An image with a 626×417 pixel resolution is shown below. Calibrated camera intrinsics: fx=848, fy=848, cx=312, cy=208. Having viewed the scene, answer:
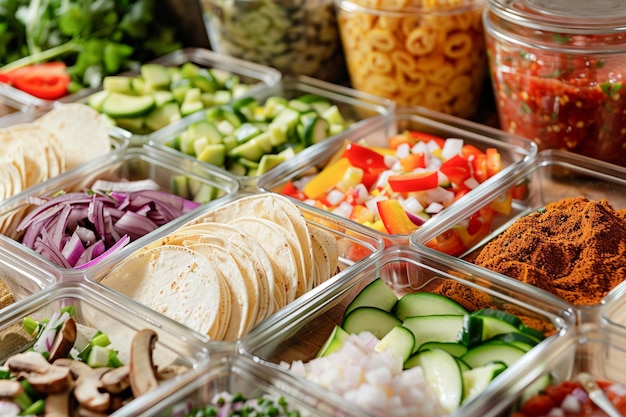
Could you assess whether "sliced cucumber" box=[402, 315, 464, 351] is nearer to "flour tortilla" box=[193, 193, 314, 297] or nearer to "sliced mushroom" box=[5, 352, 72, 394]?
"flour tortilla" box=[193, 193, 314, 297]

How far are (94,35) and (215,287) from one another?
1912mm

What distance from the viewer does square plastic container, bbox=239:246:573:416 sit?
188cm

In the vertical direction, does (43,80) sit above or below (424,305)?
above

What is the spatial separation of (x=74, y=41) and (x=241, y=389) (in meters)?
2.19

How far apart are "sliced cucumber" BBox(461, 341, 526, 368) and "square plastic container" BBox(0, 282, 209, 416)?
1.88 feet

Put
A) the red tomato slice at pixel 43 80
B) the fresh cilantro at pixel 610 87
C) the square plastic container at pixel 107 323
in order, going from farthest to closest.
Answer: the red tomato slice at pixel 43 80 < the fresh cilantro at pixel 610 87 < the square plastic container at pixel 107 323

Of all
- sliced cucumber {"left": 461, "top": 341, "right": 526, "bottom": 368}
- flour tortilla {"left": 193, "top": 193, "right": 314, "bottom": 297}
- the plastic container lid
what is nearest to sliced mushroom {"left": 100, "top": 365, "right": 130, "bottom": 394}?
flour tortilla {"left": 193, "top": 193, "right": 314, "bottom": 297}

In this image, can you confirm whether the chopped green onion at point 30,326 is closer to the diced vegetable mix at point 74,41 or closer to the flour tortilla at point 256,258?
the flour tortilla at point 256,258

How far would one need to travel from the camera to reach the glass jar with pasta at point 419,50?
2832mm

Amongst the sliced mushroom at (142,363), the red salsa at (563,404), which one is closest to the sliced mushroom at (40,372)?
the sliced mushroom at (142,363)

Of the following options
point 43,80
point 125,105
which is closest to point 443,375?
point 125,105

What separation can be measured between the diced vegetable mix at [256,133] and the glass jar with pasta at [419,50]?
0.72 ft

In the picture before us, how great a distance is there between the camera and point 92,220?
2.43m

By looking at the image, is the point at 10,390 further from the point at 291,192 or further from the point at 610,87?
the point at 610,87
